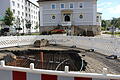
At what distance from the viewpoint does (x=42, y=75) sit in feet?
7.98

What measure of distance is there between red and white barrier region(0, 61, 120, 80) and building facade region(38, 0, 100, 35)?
46286 millimetres

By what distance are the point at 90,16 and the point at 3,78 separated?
48.4 m

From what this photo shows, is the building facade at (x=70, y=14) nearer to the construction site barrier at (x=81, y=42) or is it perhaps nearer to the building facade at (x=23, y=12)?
the building facade at (x=23, y=12)

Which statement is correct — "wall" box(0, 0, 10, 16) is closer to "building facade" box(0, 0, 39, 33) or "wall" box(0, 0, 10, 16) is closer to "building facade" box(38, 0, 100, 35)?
"building facade" box(0, 0, 39, 33)

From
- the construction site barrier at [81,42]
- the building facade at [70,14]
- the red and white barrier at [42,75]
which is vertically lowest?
the construction site barrier at [81,42]

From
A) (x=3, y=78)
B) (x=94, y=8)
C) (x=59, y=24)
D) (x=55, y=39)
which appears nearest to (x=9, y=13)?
(x=59, y=24)

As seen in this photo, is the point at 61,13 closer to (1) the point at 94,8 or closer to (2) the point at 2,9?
(1) the point at 94,8

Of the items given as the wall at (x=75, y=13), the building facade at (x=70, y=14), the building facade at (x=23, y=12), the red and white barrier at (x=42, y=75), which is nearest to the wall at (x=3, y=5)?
the building facade at (x=23, y=12)

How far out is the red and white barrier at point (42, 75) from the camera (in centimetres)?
222

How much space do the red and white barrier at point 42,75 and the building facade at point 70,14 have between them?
152 ft

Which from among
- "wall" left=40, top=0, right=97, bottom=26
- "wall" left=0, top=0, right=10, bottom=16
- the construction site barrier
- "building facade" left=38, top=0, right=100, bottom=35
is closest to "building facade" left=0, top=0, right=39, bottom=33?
"wall" left=0, top=0, right=10, bottom=16

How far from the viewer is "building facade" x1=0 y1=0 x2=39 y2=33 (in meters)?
54.9

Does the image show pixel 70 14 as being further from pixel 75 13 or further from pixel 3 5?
pixel 3 5

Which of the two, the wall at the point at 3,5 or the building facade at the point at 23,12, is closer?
the wall at the point at 3,5
